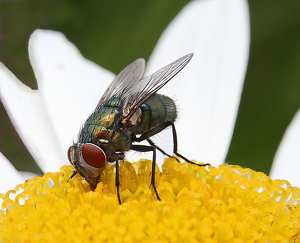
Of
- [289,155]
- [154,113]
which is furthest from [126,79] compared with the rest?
[289,155]

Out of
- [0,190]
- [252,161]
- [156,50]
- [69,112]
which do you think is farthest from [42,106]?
[252,161]

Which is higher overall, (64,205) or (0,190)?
(64,205)

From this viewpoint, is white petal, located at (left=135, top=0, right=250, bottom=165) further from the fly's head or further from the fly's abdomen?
the fly's head

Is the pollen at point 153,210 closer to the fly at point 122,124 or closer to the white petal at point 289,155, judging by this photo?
the fly at point 122,124

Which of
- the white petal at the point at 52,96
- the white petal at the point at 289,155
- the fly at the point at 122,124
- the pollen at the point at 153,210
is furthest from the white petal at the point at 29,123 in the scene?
the white petal at the point at 289,155

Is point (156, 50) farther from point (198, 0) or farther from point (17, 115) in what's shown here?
point (17, 115)

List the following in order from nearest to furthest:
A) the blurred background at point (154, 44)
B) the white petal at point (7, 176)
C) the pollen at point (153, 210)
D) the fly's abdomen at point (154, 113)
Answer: the pollen at point (153, 210)
the fly's abdomen at point (154, 113)
the white petal at point (7, 176)
the blurred background at point (154, 44)

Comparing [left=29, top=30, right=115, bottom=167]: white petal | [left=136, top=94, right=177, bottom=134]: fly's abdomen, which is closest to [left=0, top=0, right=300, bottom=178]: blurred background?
[left=29, top=30, right=115, bottom=167]: white petal
